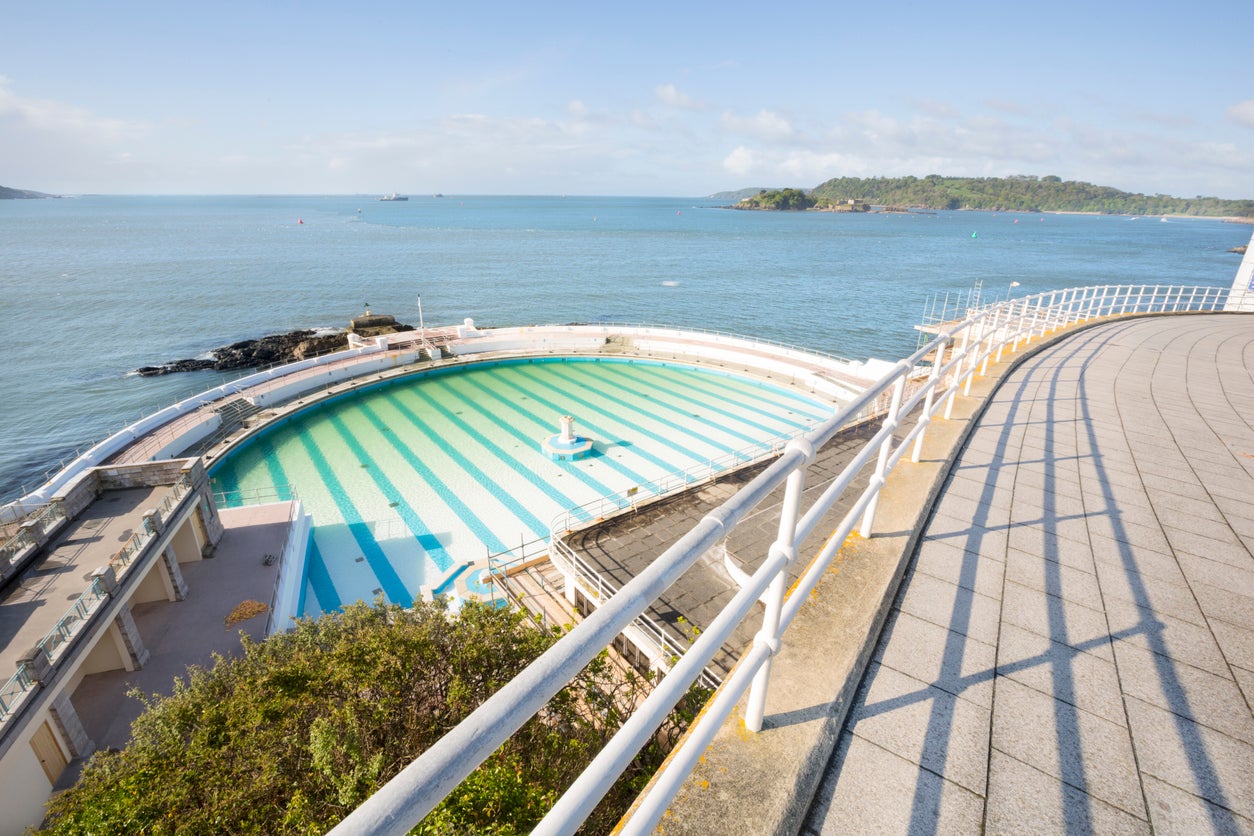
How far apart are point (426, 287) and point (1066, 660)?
206 feet

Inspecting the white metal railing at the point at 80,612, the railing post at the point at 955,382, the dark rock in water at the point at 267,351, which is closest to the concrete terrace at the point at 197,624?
the white metal railing at the point at 80,612

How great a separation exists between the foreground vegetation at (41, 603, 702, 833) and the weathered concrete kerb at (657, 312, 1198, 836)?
2.25 m

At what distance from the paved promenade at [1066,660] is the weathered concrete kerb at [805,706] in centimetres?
11

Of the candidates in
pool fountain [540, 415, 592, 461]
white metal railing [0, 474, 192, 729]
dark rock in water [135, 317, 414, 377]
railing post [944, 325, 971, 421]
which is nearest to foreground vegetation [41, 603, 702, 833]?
white metal railing [0, 474, 192, 729]

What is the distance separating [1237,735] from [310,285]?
2751 inches

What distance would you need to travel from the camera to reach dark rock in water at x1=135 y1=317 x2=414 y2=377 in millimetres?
34934

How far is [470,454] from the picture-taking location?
19516 millimetres

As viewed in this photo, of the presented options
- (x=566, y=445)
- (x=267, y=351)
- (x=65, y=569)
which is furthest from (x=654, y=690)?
(x=267, y=351)

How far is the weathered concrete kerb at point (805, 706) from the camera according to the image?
1.79 metres

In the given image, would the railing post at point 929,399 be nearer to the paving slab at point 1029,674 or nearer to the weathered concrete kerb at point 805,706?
the paving slab at point 1029,674

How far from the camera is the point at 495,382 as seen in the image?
26.6 m

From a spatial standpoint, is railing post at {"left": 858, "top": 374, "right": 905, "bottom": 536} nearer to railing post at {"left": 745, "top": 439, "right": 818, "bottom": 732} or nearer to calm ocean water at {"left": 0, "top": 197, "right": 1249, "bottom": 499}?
railing post at {"left": 745, "top": 439, "right": 818, "bottom": 732}

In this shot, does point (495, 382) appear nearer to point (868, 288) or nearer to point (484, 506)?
point (484, 506)

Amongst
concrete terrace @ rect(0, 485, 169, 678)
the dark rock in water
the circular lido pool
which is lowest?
the dark rock in water
